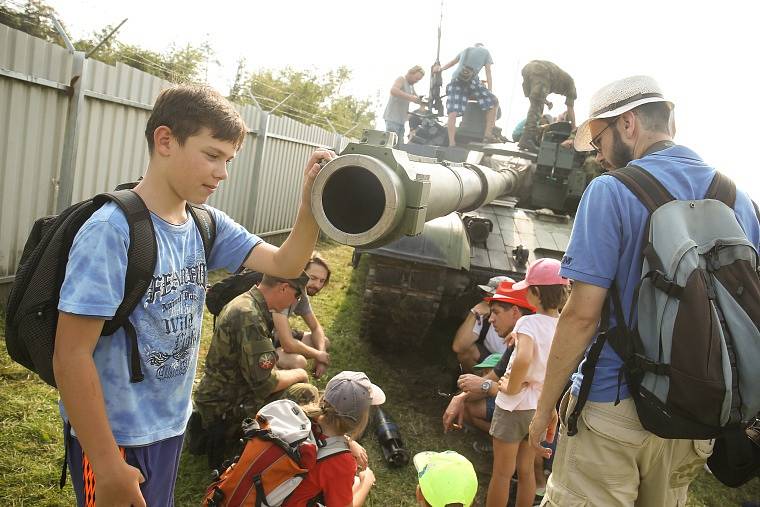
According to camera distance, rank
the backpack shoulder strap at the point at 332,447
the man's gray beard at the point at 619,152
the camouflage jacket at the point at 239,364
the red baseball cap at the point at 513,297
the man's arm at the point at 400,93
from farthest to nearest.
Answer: the man's arm at the point at 400,93
the red baseball cap at the point at 513,297
the camouflage jacket at the point at 239,364
the backpack shoulder strap at the point at 332,447
the man's gray beard at the point at 619,152

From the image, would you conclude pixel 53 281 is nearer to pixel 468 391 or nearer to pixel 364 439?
pixel 468 391

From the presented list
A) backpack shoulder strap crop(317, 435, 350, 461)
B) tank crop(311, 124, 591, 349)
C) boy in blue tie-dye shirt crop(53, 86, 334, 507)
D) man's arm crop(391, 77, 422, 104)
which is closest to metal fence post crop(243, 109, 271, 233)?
man's arm crop(391, 77, 422, 104)

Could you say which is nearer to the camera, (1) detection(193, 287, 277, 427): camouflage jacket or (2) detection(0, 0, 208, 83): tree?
(1) detection(193, 287, 277, 427): camouflage jacket

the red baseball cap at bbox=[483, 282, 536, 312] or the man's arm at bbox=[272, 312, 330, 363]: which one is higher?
the red baseball cap at bbox=[483, 282, 536, 312]

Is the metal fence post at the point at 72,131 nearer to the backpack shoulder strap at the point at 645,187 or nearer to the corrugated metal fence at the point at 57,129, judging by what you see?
the corrugated metal fence at the point at 57,129

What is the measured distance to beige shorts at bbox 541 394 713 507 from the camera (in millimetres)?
2199

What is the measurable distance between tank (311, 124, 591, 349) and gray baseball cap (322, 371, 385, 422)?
0.64 metres

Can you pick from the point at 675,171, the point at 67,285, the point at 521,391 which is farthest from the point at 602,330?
the point at 67,285

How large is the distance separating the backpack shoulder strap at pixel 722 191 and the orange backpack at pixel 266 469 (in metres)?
1.87

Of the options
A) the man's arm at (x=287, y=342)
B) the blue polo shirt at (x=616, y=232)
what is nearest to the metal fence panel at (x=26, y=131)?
the man's arm at (x=287, y=342)

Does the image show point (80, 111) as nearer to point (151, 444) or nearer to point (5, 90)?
point (5, 90)

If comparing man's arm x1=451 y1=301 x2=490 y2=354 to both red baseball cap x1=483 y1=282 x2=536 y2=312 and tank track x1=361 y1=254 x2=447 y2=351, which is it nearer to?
tank track x1=361 y1=254 x2=447 y2=351

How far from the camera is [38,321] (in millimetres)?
1623

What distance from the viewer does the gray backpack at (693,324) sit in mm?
1955
